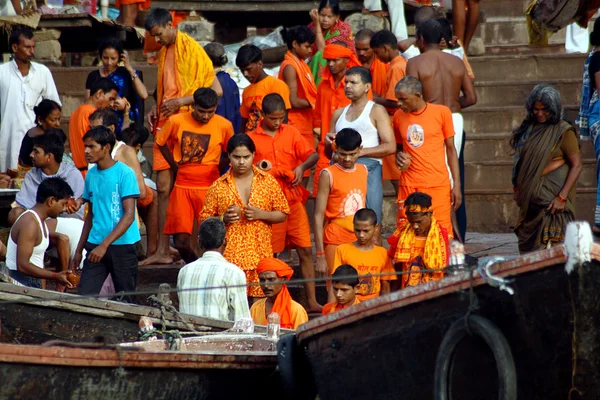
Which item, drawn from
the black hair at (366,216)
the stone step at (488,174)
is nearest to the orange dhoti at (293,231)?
the black hair at (366,216)

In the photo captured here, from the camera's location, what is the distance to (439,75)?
980 centimetres

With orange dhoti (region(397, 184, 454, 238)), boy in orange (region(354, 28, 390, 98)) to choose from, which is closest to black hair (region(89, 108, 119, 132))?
boy in orange (region(354, 28, 390, 98))

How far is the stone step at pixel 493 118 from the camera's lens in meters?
12.3

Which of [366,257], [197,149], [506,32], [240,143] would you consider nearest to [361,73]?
[240,143]

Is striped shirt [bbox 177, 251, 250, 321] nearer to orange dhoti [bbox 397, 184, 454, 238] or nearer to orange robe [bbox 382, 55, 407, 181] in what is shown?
orange dhoti [bbox 397, 184, 454, 238]

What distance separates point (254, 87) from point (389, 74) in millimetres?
1141

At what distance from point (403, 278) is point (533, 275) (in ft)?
9.60

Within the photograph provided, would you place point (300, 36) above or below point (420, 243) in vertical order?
above

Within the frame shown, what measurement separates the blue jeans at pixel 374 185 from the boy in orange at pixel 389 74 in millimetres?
393

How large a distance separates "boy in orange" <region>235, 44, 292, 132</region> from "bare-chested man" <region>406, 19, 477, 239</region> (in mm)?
1148

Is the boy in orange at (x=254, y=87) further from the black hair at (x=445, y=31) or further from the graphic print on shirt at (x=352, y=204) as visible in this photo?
the graphic print on shirt at (x=352, y=204)

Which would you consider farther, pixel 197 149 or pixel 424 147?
pixel 197 149

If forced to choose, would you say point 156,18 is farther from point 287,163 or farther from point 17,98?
point 17,98

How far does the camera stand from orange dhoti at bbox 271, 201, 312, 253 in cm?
938
